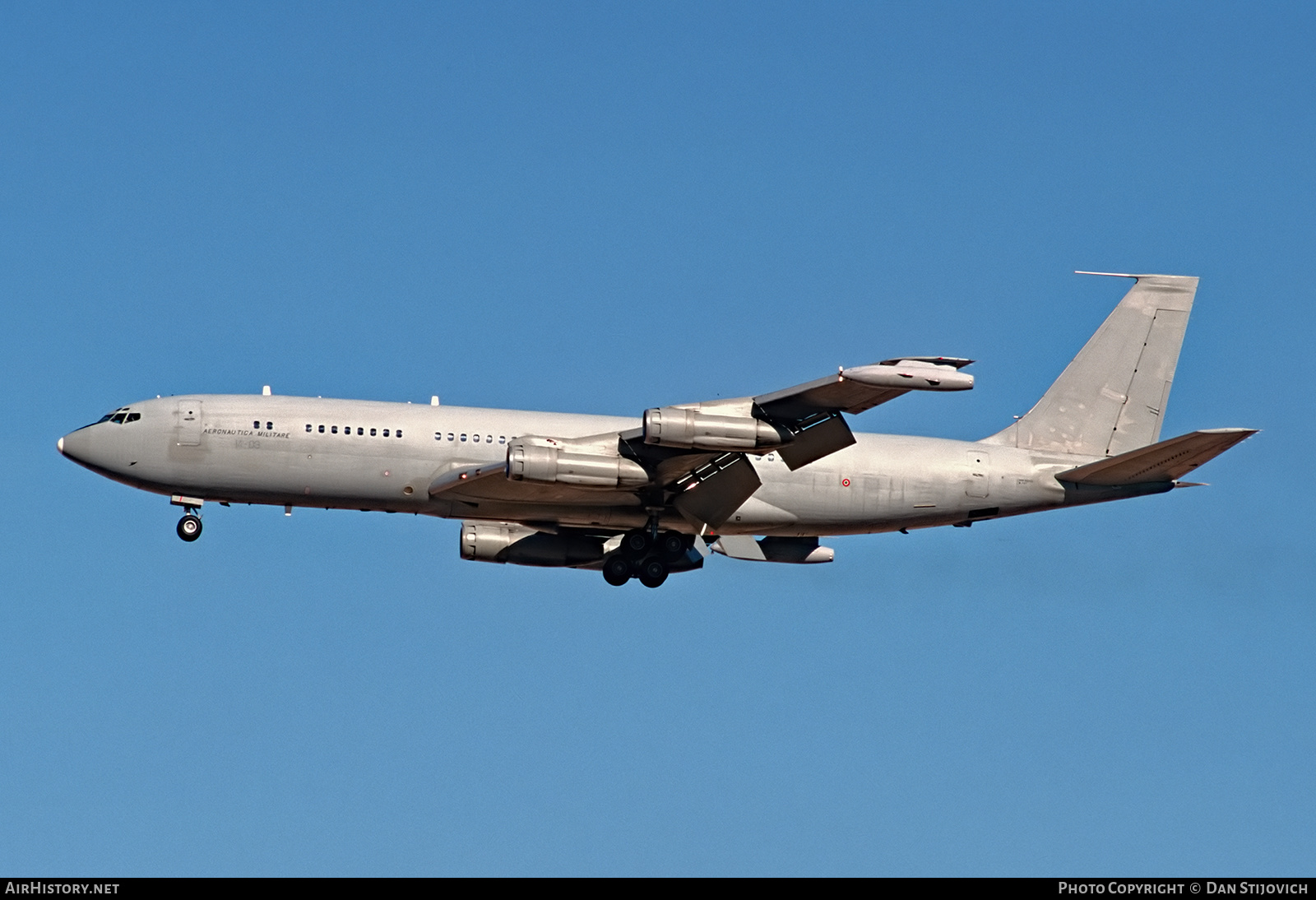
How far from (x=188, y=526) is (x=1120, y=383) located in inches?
1077

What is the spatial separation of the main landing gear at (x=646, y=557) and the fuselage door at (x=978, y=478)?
320 inches

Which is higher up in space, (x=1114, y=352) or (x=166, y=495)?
(x=1114, y=352)

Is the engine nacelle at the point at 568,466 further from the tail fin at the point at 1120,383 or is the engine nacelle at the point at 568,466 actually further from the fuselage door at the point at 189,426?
the tail fin at the point at 1120,383

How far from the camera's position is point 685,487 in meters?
44.3

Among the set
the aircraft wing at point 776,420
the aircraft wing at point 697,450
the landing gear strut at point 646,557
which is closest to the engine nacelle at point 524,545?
the landing gear strut at point 646,557

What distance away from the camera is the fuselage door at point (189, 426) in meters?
43.9

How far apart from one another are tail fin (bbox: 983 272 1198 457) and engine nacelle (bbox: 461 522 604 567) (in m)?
12.4

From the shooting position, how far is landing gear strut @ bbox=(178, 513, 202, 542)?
45.4 meters

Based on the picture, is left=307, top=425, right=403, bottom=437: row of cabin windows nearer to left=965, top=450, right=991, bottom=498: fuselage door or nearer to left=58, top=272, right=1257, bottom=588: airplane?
left=58, top=272, right=1257, bottom=588: airplane

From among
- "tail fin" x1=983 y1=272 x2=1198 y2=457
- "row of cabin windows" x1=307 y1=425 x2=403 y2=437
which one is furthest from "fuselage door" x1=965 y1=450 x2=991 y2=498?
"row of cabin windows" x1=307 y1=425 x2=403 y2=437

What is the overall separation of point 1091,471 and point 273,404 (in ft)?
73.8

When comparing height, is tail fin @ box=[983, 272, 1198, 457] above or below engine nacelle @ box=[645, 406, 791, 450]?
above
